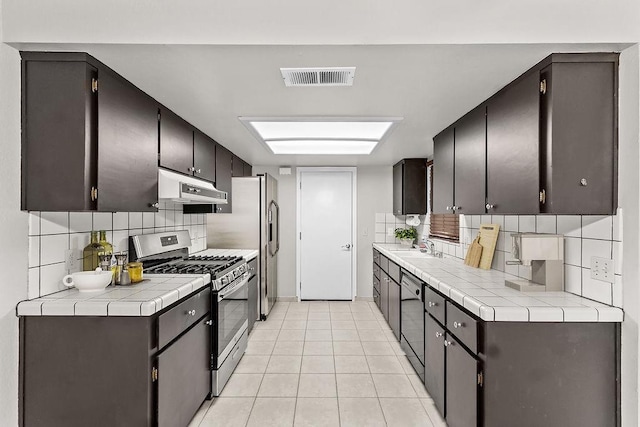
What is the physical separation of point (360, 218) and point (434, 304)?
9.86ft

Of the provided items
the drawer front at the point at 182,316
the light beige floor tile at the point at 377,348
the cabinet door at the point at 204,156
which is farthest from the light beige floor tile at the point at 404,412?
the cabinet door at the point at 204,156

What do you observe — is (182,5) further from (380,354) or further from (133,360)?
(380,354)

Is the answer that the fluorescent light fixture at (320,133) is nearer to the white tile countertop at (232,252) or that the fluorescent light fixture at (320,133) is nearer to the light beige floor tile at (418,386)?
the white tile countertop at (232,252)

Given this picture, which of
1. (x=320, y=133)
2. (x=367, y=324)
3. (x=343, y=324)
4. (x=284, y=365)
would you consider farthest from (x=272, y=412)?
(x=320, y=133)

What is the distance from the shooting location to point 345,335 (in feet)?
12.6

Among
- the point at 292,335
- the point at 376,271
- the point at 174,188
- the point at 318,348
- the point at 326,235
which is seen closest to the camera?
the point at 174,188

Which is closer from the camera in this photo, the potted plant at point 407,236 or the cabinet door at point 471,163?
the cabinet door at point 471,163

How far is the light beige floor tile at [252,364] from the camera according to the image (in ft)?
9.78

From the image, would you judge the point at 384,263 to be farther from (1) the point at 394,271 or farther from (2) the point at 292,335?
(2) the point at 292,335

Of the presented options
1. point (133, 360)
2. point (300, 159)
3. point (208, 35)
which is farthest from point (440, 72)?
point (300, 159)

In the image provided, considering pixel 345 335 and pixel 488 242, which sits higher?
pixel 488 242

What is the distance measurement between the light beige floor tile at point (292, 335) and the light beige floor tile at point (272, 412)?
118 cm

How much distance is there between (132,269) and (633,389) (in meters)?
2.68

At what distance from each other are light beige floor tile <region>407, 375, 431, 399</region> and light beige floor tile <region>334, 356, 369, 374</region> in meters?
0.38
